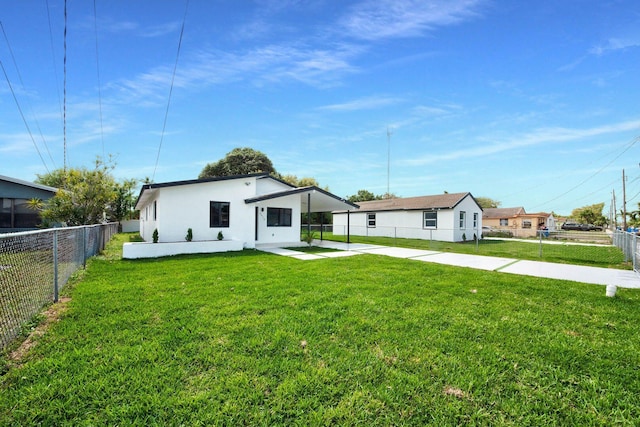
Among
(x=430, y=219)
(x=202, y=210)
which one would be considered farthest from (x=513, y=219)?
(x=202, y=210)

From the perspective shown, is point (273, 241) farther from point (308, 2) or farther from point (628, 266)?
point (628, 266)

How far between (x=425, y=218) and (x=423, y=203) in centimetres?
139

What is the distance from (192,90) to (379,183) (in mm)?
29617

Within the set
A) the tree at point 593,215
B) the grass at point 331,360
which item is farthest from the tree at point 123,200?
the tree at point 593,215

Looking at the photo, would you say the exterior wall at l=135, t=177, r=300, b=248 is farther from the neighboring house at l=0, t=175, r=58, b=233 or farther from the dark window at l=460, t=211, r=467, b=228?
the dark window at l=460, t=211, r=467, b=228

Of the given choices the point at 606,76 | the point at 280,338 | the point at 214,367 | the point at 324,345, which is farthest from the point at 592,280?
the point at 606,76

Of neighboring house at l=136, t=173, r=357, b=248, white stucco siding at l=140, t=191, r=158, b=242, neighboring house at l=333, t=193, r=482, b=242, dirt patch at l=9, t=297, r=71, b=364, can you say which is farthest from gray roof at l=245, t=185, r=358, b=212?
dirt patch at l=9, t=297, r=71, b=364

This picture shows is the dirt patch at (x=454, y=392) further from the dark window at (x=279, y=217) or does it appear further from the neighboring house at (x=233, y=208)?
the dark window at (x=279, y=217)

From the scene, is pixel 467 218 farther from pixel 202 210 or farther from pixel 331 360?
pixel 331 360

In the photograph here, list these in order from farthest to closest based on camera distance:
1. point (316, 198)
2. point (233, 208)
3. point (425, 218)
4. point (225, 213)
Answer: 1. point (425, 218)
2. point (316, 198)
3. point (233, 208)
4. point (225, 213)

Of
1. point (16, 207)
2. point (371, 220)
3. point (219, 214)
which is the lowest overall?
point (371, 220)

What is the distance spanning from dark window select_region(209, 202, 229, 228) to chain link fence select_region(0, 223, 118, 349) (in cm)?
710

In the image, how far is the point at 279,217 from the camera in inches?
623

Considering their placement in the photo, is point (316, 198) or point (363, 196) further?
point (363, 196)
